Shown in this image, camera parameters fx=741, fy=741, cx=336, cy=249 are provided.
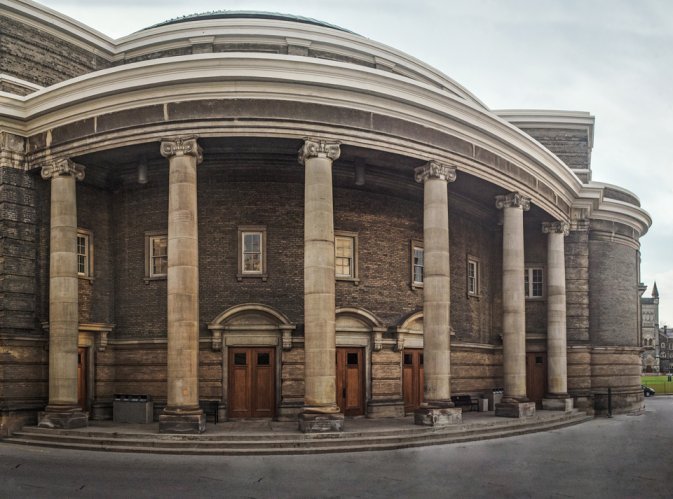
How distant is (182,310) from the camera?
20938 mm

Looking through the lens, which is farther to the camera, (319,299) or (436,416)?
(436,416)

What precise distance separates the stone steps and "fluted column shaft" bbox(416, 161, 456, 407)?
64.6 inches

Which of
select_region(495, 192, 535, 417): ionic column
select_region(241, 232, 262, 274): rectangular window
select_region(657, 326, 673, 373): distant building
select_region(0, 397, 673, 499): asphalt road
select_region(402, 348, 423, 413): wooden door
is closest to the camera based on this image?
select_region(0, 397, 673, 499): asphalt road

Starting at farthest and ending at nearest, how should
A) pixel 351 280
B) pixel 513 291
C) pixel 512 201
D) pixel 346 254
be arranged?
pixel 513 291
pixel 512 201
pixel 346 254
pixel 351 280

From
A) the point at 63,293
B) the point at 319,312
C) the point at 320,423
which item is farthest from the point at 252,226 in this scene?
the point at 320,423

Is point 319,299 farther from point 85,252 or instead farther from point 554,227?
point 554,227

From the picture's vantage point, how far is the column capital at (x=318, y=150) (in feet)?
71.8

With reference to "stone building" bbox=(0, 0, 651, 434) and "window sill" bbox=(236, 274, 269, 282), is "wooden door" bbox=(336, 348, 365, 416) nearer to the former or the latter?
"stone building" bbox=(0, 0, 651, 434)

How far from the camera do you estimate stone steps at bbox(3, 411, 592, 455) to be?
63.6ft

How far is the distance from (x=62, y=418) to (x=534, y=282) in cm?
2189

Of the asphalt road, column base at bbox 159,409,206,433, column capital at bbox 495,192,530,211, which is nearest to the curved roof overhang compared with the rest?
column capital at bbox 495,192,530,211

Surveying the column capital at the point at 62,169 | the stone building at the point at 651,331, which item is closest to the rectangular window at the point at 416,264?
the column capital at the point at 62,169

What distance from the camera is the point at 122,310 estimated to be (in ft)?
86.6

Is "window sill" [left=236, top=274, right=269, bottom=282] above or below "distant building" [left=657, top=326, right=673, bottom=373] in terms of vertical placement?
above
